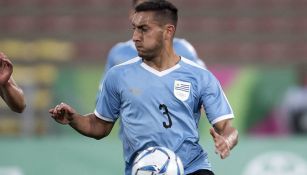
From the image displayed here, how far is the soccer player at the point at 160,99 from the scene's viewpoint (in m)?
5.96

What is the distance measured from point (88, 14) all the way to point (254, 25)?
2706mm

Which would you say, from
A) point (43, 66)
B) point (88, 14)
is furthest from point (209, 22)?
point (43, 66)

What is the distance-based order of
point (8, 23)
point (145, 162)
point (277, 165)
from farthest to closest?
point (8, 23)
point (277, 165)
point (145, 162)

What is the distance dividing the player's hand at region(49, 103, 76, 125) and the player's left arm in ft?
2.97

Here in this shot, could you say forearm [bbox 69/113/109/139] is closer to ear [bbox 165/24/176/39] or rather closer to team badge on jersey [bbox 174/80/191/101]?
team badge on jersey [bbox 174/80/191/101]

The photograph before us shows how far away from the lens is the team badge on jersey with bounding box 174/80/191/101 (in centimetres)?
601

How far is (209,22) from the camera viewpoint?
15711 millimetres

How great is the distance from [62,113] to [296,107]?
6.23 meters

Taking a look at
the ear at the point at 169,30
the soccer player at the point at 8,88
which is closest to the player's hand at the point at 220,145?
the ear at the point at 169,30

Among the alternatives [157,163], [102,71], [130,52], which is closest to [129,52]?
[130,52]

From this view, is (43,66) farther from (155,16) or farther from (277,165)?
(155,16)

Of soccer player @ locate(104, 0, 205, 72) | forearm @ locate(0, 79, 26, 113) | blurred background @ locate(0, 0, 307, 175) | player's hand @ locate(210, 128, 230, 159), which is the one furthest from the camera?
blurred background @ locate(0, 0, 307, 175)

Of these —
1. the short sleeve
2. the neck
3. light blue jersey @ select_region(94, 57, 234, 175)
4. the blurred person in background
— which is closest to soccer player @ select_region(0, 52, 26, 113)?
light blue jersey @ select_region(94, 57, 234, 175)

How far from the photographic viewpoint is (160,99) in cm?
600
